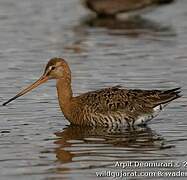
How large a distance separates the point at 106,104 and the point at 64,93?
67 centimetres

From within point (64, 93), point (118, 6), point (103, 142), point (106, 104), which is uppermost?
point (118, 6)

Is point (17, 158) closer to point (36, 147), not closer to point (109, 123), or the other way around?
point (36, 147)

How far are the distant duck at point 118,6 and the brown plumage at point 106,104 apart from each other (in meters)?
12.0

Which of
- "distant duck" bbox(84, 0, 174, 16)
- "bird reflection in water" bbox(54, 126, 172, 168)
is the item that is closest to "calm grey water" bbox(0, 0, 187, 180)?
"bird reflection in water" bbox(54, 126, 172, 168)

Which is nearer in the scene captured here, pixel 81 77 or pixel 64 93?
pixel 64 93

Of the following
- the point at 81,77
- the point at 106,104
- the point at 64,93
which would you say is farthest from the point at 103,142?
the point at 81,77

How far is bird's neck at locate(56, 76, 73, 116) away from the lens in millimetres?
12945

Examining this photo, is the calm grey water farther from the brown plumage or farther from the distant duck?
the distant duck

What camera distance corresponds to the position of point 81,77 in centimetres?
1575

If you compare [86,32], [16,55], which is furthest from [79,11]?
[16,55]

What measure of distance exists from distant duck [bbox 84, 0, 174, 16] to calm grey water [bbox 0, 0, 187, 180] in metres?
0.35

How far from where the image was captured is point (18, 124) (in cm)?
1259

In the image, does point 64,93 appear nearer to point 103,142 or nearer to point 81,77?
point 103,142

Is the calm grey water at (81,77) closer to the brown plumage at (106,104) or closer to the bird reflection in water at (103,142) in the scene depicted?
the bird reflection in water at (103,142)
